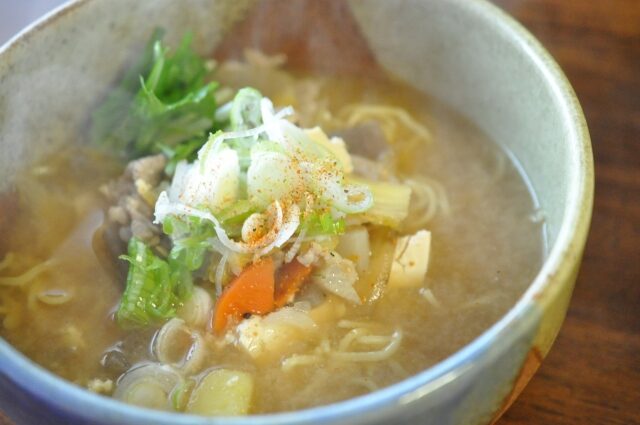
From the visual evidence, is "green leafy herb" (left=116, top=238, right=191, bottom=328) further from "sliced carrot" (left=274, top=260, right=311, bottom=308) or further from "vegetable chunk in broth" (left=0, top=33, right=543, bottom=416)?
"sliced carrot" (left=274, top=260, right=311, bottom=308)

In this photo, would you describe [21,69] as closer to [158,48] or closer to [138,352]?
[158,48]

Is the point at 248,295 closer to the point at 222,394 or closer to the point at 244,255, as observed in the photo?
the point at 244,255

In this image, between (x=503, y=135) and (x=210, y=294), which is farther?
(x=503, y=135)

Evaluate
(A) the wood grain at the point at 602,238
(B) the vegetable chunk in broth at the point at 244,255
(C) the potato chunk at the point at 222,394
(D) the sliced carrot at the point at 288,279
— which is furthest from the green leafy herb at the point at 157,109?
(A) the wood grain at the point at 602,238

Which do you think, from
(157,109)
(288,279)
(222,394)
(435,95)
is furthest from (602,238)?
(157,109)

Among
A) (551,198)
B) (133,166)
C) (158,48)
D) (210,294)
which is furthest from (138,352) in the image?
(551,198)
